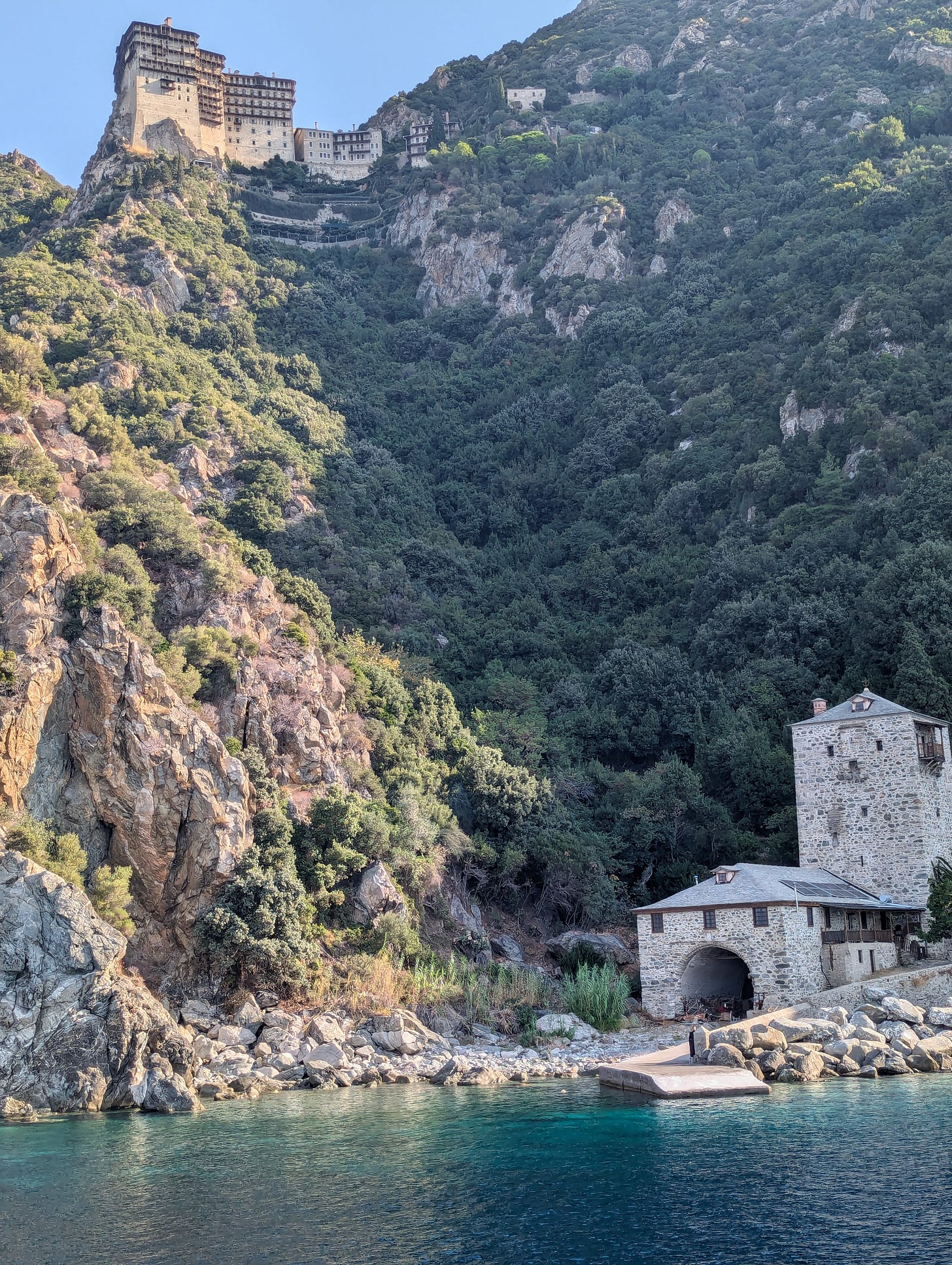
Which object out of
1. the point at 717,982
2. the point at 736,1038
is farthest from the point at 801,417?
the point at 736,1038

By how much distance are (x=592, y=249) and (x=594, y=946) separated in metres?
64.1

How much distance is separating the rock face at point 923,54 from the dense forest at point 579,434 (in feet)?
1.38

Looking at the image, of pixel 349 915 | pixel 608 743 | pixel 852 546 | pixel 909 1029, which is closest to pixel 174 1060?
pixel 349 915

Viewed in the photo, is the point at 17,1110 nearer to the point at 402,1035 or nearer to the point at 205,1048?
the point at 205,1048

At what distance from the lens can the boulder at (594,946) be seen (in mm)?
43312

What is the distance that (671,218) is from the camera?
301ft

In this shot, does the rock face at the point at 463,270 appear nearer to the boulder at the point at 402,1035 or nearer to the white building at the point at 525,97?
the white building at the point at 525,97

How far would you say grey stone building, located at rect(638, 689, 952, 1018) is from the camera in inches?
1494

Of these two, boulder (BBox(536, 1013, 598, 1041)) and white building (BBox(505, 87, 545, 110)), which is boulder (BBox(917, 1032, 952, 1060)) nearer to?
boulder (BBox(536, 1013, 598, 1041))

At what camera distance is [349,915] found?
3875cm

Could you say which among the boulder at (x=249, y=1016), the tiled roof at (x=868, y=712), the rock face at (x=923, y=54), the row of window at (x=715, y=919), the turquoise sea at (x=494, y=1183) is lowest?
the turquoise sea at (x=494, y=1183)

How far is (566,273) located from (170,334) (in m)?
34.6

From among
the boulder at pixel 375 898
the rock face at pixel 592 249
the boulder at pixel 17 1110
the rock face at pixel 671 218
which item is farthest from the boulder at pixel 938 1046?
the rock face at pixel 671 218

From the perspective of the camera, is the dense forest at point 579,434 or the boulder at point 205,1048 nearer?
the boulder at point 205,1048
